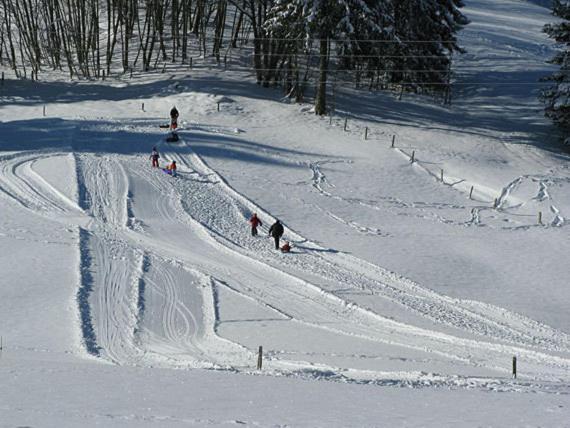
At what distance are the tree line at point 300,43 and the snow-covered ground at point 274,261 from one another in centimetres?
215

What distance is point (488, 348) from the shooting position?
21016mm

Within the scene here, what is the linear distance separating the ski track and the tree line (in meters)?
12.8

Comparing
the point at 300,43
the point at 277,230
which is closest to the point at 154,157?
the point at 277,230

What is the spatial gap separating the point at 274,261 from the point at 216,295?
3.99 metres

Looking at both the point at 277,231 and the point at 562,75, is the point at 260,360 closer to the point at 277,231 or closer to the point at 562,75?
the point at 277,231

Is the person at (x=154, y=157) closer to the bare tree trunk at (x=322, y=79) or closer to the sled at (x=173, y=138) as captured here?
the sled at (x=173, y=138)

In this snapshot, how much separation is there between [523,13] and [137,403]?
90.8 metres

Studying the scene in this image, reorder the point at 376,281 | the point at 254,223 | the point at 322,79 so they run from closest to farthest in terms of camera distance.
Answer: the point at 376,281 < the point at 254,223 < the point at 322,79

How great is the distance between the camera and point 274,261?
27375 millimetres

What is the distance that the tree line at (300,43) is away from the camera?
42.7 m

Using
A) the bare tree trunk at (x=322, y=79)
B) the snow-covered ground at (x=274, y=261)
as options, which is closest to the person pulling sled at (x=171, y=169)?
the snow-covered ground at (x=274, y=261)

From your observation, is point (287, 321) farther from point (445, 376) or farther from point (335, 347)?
point (445, 376)

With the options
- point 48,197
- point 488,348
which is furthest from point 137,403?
point 48,197

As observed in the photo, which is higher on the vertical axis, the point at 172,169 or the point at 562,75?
the point at 562,75
